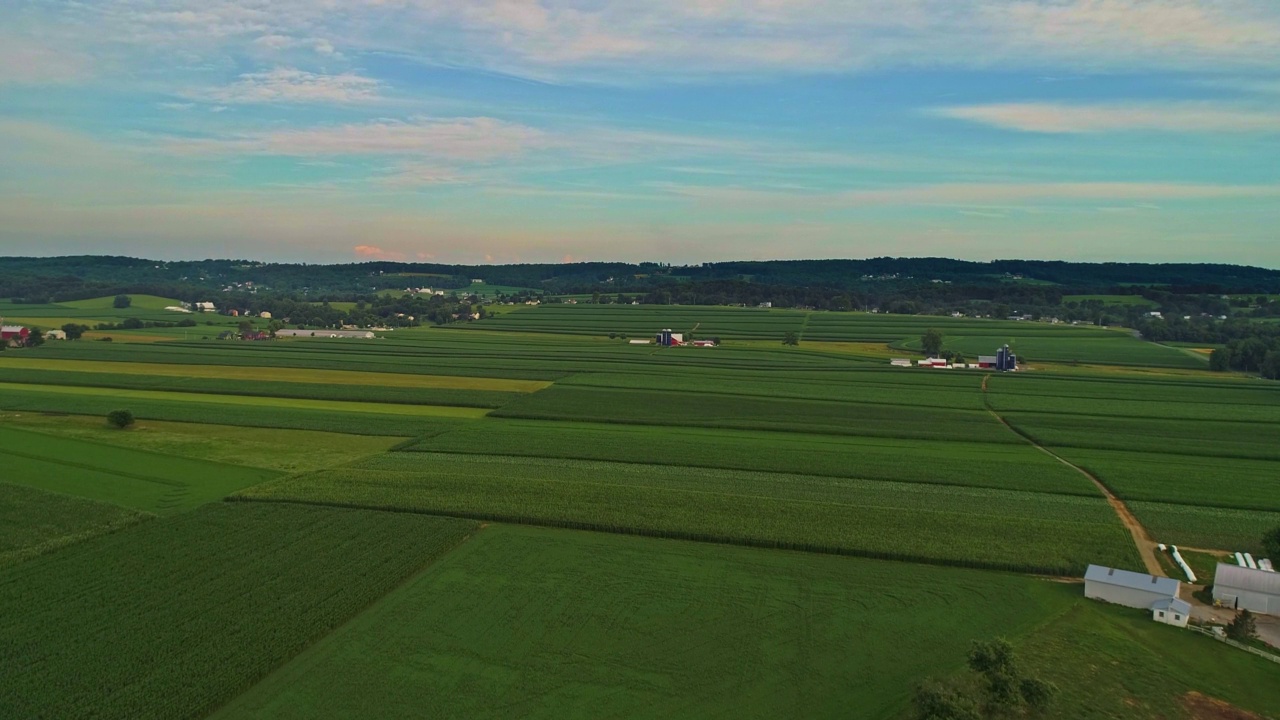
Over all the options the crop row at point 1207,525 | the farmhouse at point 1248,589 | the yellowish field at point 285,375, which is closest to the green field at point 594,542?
the crop row at point 1207,525

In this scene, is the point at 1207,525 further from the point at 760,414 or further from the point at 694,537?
the point at 760,414

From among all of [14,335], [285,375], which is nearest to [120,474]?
[285,375]

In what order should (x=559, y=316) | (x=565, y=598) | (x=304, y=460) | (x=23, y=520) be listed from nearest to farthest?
(x=565, y=598), (x=23, y=520), (x=304, y=460), (x=559, y=316)

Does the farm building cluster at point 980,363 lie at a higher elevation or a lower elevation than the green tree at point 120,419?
higher

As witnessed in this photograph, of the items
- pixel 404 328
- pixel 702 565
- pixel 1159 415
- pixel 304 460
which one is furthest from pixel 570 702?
pixel 404 328

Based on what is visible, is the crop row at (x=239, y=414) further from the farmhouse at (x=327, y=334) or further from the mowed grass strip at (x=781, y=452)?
the farmhouse at (x=327, y=334)

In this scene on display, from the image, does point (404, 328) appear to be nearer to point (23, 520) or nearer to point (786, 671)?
point (23, 520)
